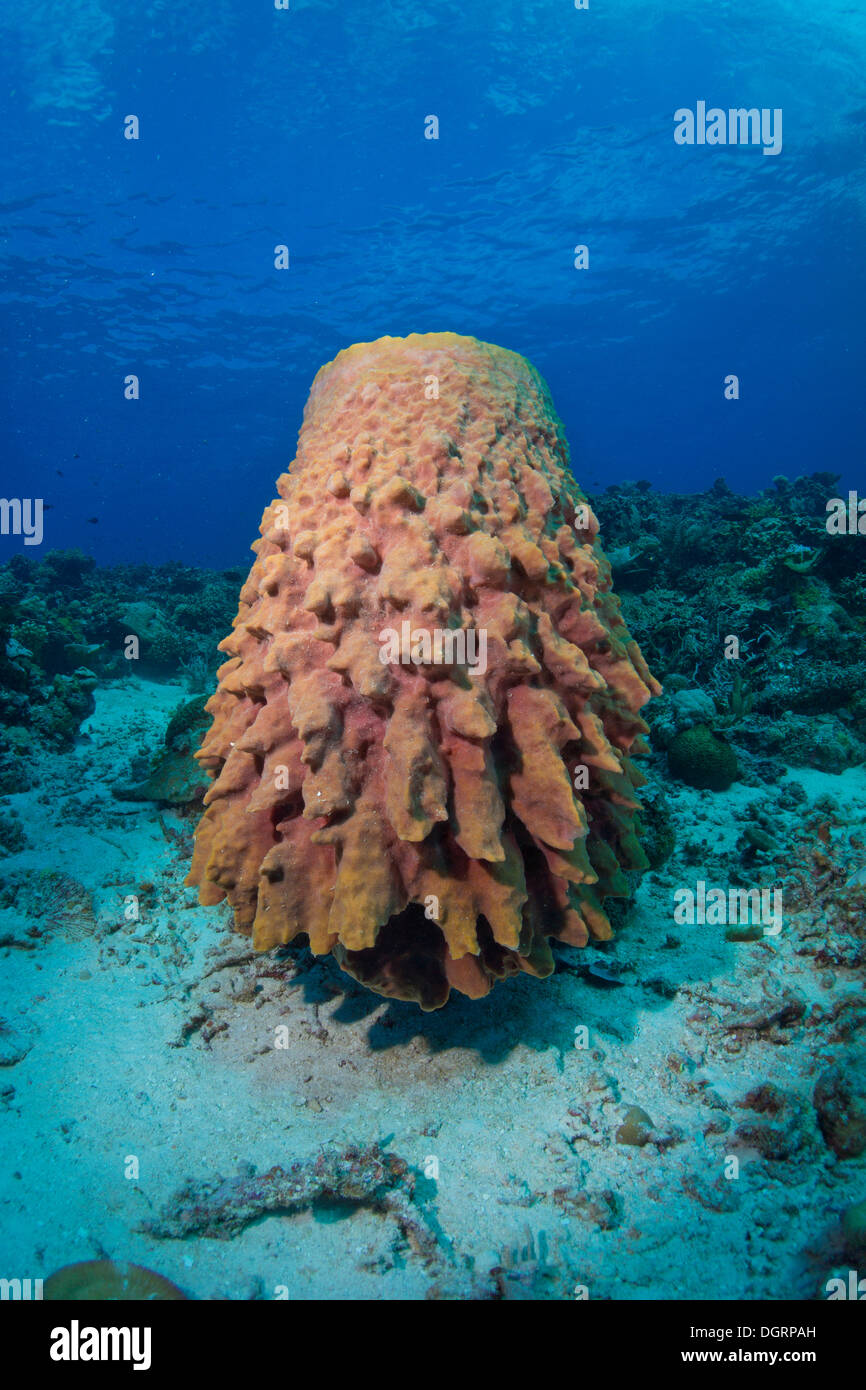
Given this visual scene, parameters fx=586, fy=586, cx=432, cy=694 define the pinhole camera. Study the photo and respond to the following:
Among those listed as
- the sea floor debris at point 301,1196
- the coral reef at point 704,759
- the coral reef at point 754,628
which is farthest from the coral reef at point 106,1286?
the coral reef at point 754,628

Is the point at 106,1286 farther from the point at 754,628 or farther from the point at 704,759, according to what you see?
the point at 754,628

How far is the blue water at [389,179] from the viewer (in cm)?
2583

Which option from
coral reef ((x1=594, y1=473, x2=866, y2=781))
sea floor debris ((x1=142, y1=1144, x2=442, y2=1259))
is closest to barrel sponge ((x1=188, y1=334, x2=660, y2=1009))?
sea floor debris ((x1=142, y1=1144, x2=442, y2=1259))

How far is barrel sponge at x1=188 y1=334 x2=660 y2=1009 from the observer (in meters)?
2.40

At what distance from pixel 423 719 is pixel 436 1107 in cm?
195

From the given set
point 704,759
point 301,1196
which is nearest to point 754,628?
point 704,759

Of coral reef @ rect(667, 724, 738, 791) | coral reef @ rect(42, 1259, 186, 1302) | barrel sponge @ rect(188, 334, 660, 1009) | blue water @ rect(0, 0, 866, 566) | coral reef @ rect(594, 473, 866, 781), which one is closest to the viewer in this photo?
coral reef @ rect(42, 1259, 186, 1302)

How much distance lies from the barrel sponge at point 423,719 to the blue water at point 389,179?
17.3m

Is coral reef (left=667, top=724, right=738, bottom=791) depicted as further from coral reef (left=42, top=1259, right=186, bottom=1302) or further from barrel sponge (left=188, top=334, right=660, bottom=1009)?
coral reef (left=42, top=1259, right=186, bottom=1302)

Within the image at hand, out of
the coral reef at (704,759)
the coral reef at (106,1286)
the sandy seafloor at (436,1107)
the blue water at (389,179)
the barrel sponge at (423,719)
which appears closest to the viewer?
the coral reef at (106,1286)

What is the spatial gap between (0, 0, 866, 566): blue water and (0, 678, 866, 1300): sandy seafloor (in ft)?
58.3

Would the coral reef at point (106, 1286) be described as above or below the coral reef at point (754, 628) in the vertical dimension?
below

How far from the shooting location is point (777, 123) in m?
32.9

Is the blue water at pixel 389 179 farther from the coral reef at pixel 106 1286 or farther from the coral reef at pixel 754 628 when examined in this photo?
the coral reef at pixel 106 1286
